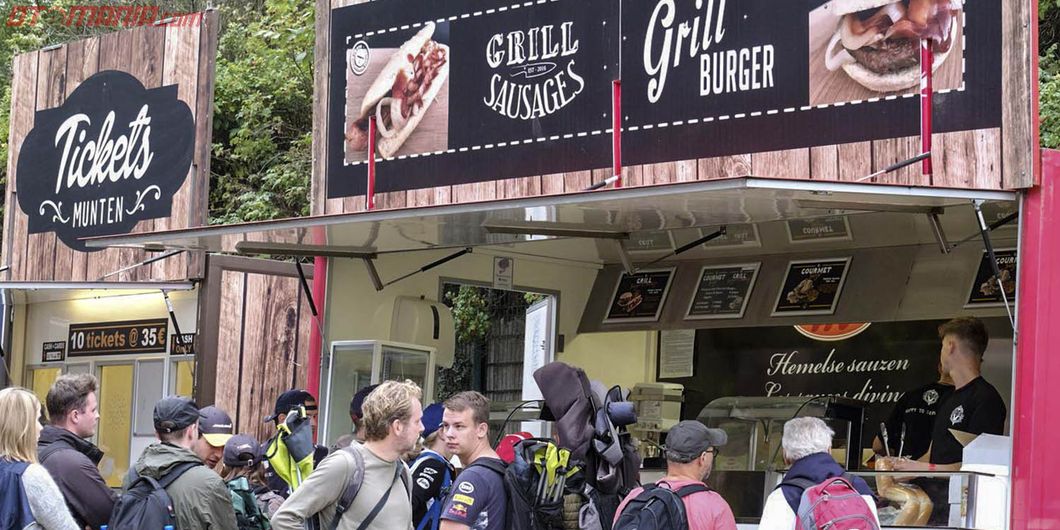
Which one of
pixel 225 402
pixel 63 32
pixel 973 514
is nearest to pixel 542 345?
pixel 225 402

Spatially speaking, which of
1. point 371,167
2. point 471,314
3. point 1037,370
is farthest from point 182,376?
point 1037,370

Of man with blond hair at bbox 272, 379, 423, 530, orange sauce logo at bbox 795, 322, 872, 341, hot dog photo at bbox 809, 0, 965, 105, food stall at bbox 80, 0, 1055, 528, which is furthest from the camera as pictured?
orange sauce logo at bbox 795, 322, 872, 341

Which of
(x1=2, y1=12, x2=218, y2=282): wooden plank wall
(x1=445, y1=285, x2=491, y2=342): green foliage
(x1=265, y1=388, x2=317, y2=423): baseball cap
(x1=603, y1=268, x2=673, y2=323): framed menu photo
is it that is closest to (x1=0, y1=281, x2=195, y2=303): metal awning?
(x1=2, y1=12, x2=218, y2=282): wooden plank wall

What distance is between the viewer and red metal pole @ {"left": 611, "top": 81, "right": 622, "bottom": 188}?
26.2 ft

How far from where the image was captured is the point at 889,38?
737 centimetres

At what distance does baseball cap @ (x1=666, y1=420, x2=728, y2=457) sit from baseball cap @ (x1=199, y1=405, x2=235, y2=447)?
236 cm

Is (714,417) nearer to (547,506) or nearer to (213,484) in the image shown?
(547,506)

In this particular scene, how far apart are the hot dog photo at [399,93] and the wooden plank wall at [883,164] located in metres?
0.39

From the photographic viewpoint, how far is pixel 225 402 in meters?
11.2

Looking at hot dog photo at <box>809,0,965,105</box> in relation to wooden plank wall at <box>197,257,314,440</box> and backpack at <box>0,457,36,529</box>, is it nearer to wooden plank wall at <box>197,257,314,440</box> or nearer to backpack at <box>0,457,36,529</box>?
backpack at <box>0,457,36,529</box>

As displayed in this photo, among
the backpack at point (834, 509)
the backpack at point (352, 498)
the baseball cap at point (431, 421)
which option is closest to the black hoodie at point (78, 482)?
the backpack at point (352, 498)

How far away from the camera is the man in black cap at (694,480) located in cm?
612

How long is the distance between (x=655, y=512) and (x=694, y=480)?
0.36 meters

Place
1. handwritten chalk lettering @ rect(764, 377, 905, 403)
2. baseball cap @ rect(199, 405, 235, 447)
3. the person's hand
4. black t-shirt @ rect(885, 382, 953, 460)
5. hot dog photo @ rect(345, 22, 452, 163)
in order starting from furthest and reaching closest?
handwritten chalk lettering @ rect(764, 377, 905, 403) → hot dog photo @ rect(345, 22, 452, 163) → black t-shirt @ rect(885, 382, 953, 460) → the person's hand → baseball cap @ rect(199, 405, 235, 447)
